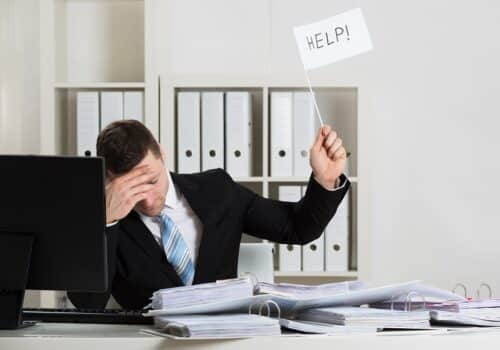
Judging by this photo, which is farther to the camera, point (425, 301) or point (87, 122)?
point (87, 122)

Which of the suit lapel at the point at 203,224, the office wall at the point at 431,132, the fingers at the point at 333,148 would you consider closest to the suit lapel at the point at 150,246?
the suit lapel at the point at 203,224

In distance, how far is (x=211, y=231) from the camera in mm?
2488

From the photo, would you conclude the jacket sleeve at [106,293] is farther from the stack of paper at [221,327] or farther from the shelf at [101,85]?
the shelf at [101,85]

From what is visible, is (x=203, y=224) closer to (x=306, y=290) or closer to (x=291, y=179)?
(x=306, y=290)

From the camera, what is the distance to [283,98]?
12.1ft

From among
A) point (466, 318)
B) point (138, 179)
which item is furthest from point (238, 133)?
point (466, 318)

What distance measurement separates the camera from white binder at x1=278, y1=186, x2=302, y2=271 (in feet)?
12.1

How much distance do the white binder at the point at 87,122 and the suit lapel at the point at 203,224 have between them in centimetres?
121

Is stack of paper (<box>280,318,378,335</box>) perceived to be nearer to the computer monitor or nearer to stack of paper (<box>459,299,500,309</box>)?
stack of paper (<box>459,299,500,309</box>)

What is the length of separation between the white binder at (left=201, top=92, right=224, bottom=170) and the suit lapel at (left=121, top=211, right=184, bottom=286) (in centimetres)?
132

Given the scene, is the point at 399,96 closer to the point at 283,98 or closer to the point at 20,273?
the point at 283,98

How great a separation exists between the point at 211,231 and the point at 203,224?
0.03m

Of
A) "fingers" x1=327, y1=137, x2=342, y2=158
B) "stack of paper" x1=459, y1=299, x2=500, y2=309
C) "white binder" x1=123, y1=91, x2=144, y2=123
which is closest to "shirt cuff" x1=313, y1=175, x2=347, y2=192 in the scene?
"fingers" x1=327, y1=137, x2=342, y2=158

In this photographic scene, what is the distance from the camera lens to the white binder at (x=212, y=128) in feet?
12.1
